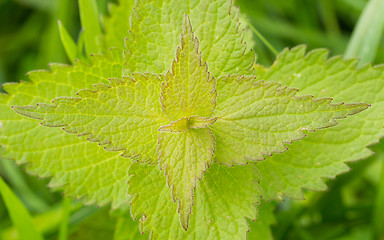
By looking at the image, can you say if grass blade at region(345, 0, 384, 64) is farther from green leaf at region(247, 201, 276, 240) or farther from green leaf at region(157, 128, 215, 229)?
green leaf at region(157, 128, 215, 229)

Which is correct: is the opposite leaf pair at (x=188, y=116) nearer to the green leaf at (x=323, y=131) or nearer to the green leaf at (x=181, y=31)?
the green leaf at (x=181, y=31)

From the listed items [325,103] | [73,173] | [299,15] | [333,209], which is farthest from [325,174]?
[299,15]

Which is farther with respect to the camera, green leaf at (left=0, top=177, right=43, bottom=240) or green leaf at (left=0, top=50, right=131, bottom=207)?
green leaf at (left=0, top=177, right=43, bottom=240)

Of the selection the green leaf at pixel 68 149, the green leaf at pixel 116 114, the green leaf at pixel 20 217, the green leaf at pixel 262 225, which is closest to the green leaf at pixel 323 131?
the green leaf at pixel 262 225

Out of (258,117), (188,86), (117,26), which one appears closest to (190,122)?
(188,86)

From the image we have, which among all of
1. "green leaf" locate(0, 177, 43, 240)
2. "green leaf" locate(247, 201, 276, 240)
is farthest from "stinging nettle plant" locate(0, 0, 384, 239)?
"green leaf" locate(0, 177, 43, 240)

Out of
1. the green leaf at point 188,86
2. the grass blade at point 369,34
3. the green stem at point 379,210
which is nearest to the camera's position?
the green leaf at point 188,86
